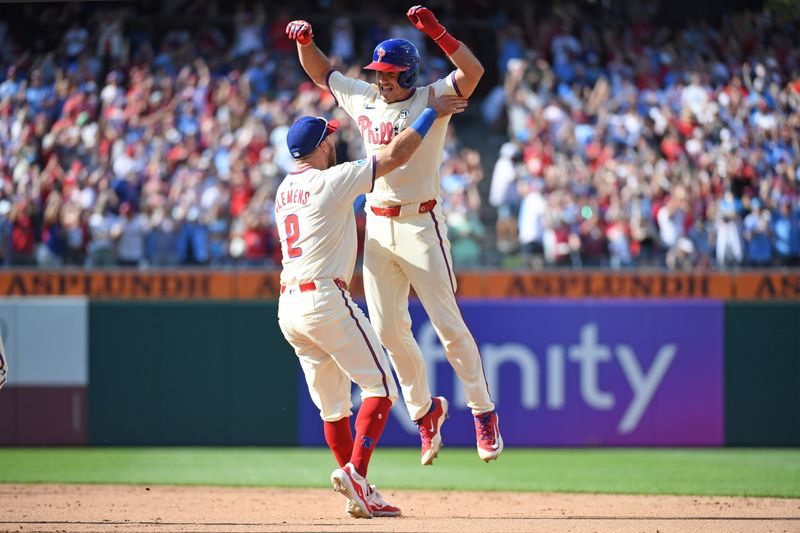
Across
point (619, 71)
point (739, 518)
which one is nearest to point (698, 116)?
point (619, 71)

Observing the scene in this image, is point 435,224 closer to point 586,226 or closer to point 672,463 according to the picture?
point 672,463

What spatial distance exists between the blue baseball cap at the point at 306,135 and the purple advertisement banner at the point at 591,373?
5582 mm

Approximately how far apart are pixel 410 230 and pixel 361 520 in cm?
164

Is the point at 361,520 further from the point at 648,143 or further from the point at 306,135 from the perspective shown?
the point at 648,143

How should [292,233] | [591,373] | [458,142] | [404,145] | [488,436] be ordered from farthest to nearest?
[458,142]
[591,373]
[488,436]
[292,233]
[404,145]

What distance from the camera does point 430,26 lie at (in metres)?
6.60

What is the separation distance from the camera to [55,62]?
15.3 metres

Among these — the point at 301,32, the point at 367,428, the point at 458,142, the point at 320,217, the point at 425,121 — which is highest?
the point at 301,32

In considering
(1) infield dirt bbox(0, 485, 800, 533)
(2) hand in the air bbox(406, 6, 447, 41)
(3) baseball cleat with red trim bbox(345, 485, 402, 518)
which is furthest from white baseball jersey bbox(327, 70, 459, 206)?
(1) infield dirt bbox(0, 485, 800, 533)

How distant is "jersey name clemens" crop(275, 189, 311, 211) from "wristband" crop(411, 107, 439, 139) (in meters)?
0.70

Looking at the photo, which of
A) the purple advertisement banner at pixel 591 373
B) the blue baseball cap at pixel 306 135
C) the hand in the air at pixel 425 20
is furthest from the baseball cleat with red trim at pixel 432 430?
the purple advertisement banner at pixel 591 373

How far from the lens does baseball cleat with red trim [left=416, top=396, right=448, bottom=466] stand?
7.00 metres

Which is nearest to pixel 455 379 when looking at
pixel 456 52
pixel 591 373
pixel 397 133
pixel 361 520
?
pixel 591 373

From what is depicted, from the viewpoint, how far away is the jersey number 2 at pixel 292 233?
655 cm
